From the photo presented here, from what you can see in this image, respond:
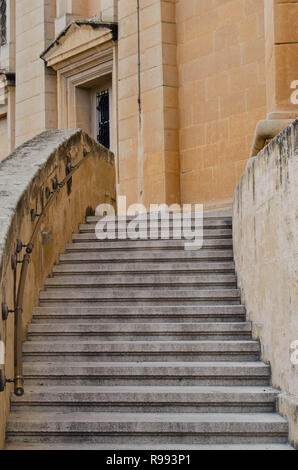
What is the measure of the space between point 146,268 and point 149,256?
24cm

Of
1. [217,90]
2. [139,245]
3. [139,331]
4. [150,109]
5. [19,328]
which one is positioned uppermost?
[217,90]

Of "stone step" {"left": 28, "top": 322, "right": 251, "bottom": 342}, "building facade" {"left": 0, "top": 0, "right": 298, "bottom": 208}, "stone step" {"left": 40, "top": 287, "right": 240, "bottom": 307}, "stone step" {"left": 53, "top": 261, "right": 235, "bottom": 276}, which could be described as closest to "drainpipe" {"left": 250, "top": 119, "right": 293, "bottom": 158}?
"stone step" {"left": 53, "top": 261, "right": 235, "bottom": 276}

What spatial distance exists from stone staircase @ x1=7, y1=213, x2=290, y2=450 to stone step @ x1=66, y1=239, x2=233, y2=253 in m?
0.01

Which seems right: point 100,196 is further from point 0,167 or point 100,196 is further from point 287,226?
point 287,226

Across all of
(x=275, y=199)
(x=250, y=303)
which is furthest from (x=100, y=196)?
(x=275, y=199)

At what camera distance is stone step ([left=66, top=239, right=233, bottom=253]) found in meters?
6.76

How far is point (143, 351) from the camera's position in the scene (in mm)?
5297

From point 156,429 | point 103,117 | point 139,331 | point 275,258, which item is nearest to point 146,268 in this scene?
point 139,331

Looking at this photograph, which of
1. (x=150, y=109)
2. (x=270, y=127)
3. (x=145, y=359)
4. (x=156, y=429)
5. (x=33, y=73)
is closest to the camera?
(x=156, y=429)

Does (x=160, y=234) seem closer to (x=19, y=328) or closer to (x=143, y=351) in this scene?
(x=143, y=351)

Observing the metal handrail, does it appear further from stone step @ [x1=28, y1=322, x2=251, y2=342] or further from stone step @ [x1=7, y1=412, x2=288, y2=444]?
stone step @ [x1=28, y1=322, x2=251, y2=342]

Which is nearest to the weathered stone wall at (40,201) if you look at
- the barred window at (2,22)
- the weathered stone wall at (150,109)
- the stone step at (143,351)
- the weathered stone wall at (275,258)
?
the stone step at (143,351)

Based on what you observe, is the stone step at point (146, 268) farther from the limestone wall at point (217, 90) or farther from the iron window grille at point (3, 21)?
the iron window grille at point (3, 21)

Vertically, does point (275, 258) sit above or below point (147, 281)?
above
